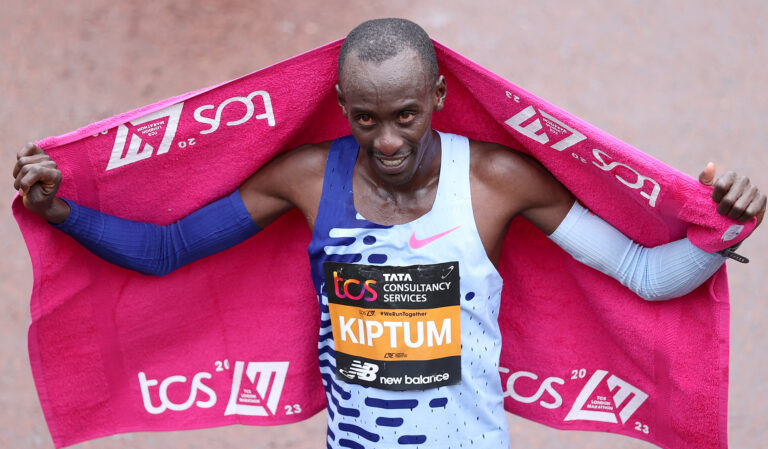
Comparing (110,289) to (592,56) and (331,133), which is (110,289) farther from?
(592,56)

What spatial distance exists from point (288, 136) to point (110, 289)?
0.72 metres

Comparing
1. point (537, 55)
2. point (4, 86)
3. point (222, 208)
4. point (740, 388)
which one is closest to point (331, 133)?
point (222, 208)

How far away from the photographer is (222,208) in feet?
8.82

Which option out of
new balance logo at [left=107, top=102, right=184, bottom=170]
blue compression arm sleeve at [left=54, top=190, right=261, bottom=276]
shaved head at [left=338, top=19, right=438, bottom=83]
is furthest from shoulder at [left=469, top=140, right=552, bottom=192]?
new balance logo at [left=107, top=102, right=184, bottom=170]

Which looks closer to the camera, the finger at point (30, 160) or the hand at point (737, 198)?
the hand at point (737, 198)

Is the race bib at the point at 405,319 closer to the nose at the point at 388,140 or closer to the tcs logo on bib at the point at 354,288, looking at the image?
the tcs logo on bib at the point at 354,288

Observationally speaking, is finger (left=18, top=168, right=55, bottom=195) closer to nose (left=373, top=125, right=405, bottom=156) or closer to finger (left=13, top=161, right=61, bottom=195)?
finger (left=13, top=161, right=61, bottom=195)

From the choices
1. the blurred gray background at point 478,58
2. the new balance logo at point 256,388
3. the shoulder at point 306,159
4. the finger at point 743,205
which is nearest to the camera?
the finger at point 743,205

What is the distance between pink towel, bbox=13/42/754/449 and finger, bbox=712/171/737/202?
0.23 feet

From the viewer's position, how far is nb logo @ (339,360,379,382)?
2486mm

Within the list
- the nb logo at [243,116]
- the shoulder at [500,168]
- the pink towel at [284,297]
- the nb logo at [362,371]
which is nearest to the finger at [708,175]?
the pink towel at [284,297]

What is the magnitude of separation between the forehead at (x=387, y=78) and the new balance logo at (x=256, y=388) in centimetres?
105

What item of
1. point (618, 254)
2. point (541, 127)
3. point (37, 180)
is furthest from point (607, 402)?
point (37, 180)

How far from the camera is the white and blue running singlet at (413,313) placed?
2439mm
